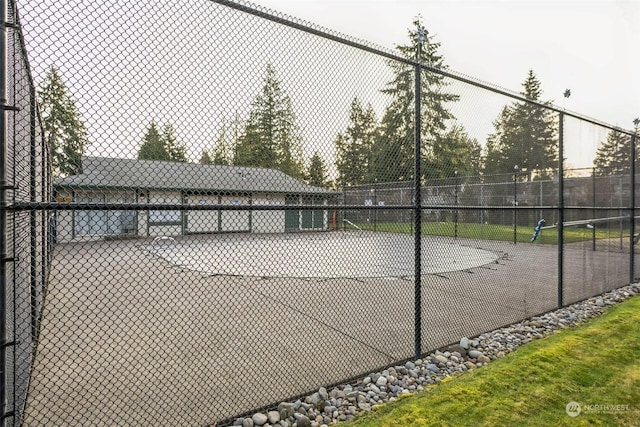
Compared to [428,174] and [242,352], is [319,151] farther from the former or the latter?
[242,352]

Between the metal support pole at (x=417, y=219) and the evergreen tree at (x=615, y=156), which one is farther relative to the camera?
the evergreen tree at (x=615, y=156)

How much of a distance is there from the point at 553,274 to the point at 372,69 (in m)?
6.29

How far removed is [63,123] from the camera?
1839mm

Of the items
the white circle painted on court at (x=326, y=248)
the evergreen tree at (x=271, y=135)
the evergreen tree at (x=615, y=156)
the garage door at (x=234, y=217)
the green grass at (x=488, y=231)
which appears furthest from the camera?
the evergreen tree at (x=615, y=156)

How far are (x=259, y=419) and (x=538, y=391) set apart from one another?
1896 millimetres

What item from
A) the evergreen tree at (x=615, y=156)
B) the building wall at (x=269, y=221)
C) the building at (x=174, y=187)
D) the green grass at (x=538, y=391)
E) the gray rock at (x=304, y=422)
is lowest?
the gray rock at (x=304, y=422)

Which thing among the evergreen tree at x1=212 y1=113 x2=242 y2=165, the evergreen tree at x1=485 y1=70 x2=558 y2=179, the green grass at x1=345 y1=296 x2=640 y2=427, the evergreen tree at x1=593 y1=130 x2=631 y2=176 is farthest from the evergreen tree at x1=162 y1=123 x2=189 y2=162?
the evergreen tree at x1=593 y1=130 x2=631 y2=176

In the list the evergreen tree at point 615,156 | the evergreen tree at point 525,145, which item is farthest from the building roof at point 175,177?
the evergreen tree at point 615,156

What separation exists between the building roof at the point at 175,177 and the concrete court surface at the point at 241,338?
0.67 meters

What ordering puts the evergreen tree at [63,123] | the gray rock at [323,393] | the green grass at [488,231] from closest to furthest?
the evergreen tree at [63,123] < the gray rock at [323,393] < the green grass at [488,231]

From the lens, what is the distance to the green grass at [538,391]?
82.7 inches

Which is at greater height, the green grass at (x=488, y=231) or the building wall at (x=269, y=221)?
the building wall at (x=269, y=221)

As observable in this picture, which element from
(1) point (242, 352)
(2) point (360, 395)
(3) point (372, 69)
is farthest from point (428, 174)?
(1) point (242, 352)

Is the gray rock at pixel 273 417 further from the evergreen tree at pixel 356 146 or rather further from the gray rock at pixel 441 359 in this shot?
the evergreen tree at pixel 356 146
